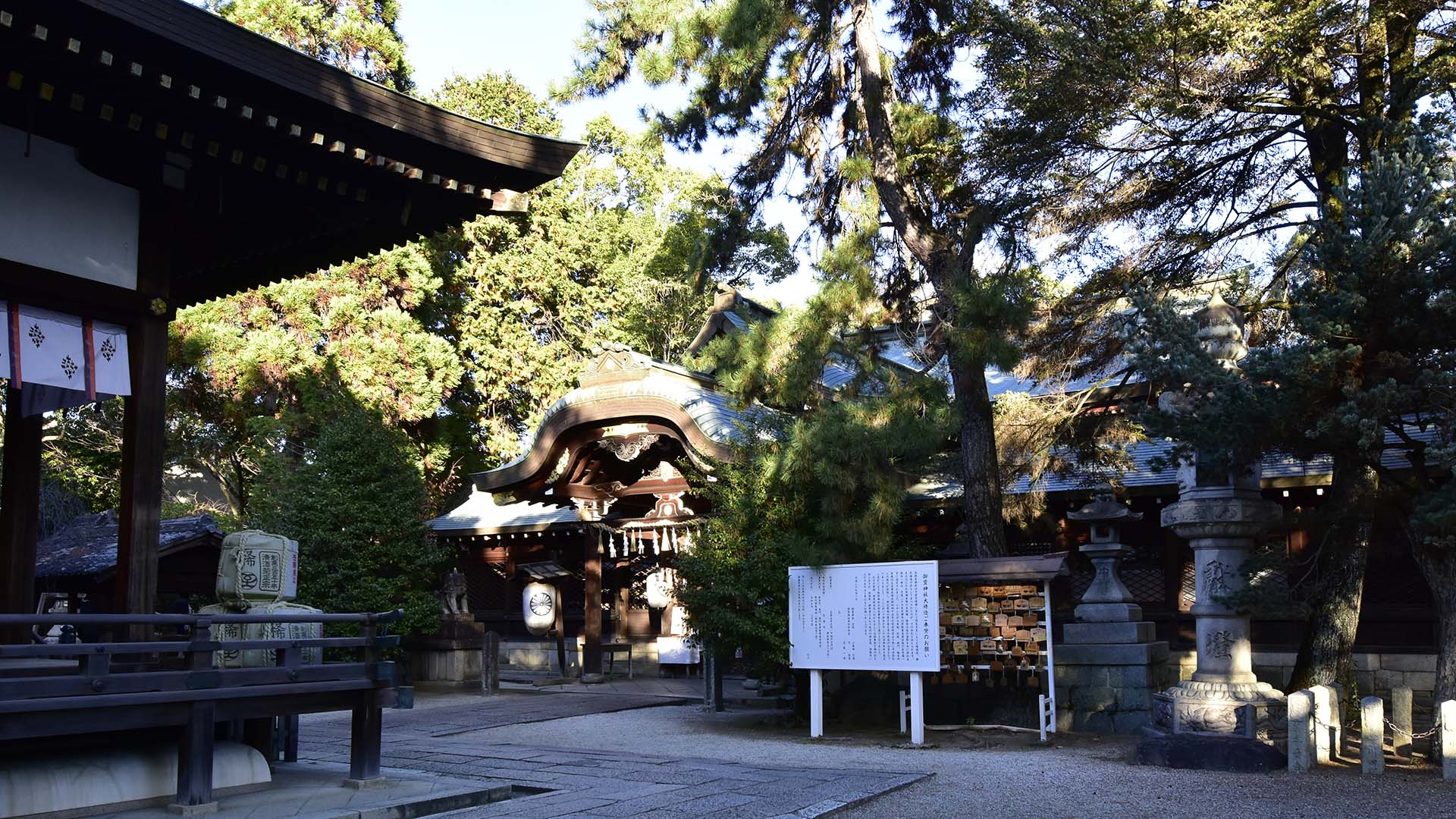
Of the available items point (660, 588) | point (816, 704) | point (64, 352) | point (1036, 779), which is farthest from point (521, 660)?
point (64, 352)

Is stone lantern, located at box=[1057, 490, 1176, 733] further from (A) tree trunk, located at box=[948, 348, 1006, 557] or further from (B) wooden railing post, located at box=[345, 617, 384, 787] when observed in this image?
(B) wooden railing post, located at box=[345, 617, 384, 787]

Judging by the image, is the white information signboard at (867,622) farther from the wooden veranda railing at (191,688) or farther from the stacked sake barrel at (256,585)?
the stacked sake barrel at (256,585)

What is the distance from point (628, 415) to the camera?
14.4 m

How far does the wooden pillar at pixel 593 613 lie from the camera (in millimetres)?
16891

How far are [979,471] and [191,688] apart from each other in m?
8.34

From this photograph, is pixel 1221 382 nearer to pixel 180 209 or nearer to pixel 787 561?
pixel 787 561

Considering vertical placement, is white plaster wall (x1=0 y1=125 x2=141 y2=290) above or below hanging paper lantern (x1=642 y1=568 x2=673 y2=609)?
above

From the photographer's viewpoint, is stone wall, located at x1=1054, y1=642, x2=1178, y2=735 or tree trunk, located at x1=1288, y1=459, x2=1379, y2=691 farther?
stone wall, located at x1=1054, y1=642, x2=1178, y2=735

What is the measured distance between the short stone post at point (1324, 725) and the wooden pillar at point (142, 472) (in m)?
8.30

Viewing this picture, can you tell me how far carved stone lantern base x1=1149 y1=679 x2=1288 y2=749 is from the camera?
859 cm

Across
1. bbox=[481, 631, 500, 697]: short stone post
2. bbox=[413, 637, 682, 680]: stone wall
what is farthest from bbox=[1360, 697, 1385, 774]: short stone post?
bbox=[413, 637, 682, 680]: stone wall

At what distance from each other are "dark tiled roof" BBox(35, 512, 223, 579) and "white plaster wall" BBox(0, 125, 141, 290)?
27.7ft

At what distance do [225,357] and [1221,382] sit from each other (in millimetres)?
18374

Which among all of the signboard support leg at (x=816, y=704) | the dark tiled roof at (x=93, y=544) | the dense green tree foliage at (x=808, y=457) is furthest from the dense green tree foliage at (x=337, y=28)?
the signboard support leg at (x=816, y=704)
